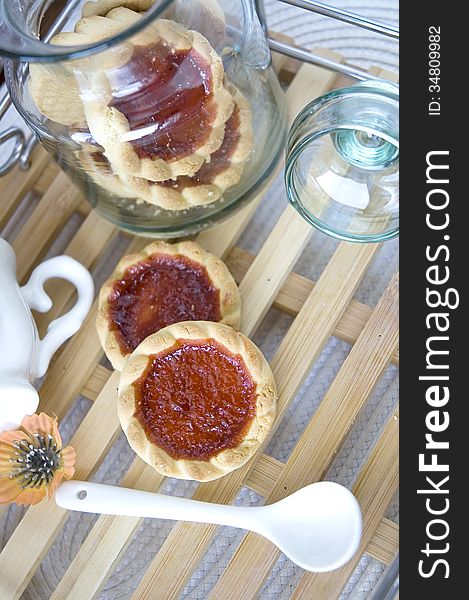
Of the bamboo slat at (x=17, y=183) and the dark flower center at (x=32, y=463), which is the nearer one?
the dark flower center at (x=32, y=463)

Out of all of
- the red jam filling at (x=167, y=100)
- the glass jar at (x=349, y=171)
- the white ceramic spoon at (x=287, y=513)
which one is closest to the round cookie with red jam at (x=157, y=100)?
the red jam filling at (x=167, y=100)

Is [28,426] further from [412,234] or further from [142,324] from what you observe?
[412,234]

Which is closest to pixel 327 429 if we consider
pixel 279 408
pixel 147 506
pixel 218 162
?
pixel 279 408

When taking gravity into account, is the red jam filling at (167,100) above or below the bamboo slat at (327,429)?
above

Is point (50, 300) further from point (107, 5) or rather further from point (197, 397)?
point (107, 5)

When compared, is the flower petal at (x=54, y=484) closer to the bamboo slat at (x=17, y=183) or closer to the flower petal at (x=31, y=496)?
the flower petal at (x=31, y=496)

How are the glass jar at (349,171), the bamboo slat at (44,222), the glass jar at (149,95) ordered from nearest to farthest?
the glass jar at (149,95), the glass jar at (349,171), the bamboo slat at (44,222)

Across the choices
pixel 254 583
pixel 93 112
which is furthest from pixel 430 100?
pixel 254 583
